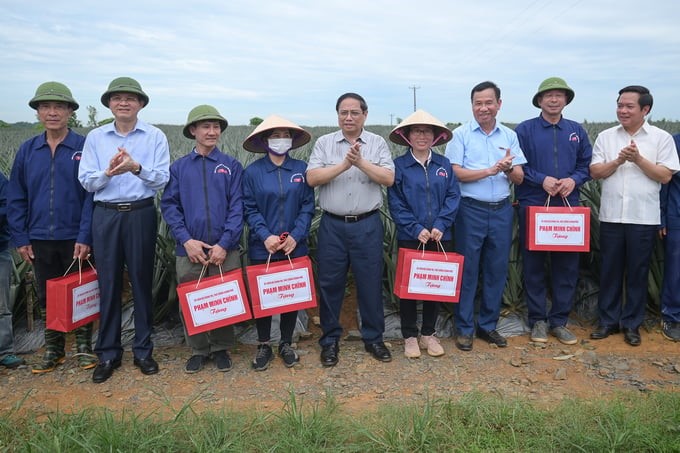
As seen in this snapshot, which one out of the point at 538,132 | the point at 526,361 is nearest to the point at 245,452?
the point at 526,361

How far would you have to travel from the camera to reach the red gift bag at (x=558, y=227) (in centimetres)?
387

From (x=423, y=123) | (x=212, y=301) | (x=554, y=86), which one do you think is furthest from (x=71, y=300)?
(x=554, y=86)

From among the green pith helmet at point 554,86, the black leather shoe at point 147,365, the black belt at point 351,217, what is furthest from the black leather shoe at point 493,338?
the black leather shoe at point 147,365

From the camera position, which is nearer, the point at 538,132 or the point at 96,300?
the point at 96,300

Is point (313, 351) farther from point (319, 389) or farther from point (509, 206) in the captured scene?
point (509, 206)

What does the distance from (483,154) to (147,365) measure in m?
2.85

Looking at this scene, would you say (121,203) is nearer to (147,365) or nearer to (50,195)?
(50,195)

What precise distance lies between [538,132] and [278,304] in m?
2.39

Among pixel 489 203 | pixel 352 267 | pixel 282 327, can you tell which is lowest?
pixel 282 327

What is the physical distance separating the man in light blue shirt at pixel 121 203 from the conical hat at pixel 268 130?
23.0 inches

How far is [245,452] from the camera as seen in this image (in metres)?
2.49

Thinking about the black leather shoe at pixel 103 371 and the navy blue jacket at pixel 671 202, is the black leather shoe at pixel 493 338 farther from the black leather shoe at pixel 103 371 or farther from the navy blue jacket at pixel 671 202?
the black leather shoe at pixel 103 371

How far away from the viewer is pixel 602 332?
4172 mm

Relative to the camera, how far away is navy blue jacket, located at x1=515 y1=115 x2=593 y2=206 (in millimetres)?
3955
